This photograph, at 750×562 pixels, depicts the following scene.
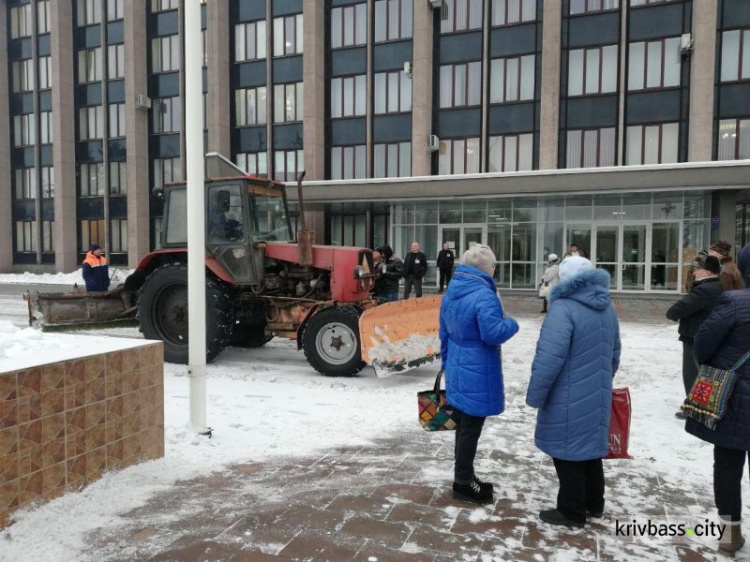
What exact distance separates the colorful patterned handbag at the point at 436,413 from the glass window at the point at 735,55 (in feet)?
68.2

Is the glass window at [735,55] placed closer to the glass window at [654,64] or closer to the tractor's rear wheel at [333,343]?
the glass window at [654,64]

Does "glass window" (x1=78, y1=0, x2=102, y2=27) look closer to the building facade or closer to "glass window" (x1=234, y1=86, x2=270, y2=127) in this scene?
the building facade

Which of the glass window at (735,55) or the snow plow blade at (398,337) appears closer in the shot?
the snow plow blade at (398,337)

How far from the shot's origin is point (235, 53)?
27.7 meters

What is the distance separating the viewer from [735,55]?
1956 centimetres

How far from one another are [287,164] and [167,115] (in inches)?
310

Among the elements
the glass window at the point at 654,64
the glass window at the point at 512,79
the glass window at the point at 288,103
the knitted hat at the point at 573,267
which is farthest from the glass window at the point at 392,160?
the knitted hat at the point at 573,267

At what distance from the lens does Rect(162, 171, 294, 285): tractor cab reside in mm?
7684

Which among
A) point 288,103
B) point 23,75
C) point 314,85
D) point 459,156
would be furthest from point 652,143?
point 23,75

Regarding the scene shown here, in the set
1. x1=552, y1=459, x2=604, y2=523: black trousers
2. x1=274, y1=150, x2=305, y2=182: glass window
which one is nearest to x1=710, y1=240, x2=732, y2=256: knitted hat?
x1=552, y1=459, x2=604, y2=523: black trousers

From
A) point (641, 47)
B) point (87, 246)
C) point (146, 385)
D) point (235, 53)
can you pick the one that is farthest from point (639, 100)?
point (87, 246)

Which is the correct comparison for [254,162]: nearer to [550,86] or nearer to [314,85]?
[314,85]

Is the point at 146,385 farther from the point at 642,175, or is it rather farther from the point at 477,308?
the point at 642,175

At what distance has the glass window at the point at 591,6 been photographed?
20906mm
